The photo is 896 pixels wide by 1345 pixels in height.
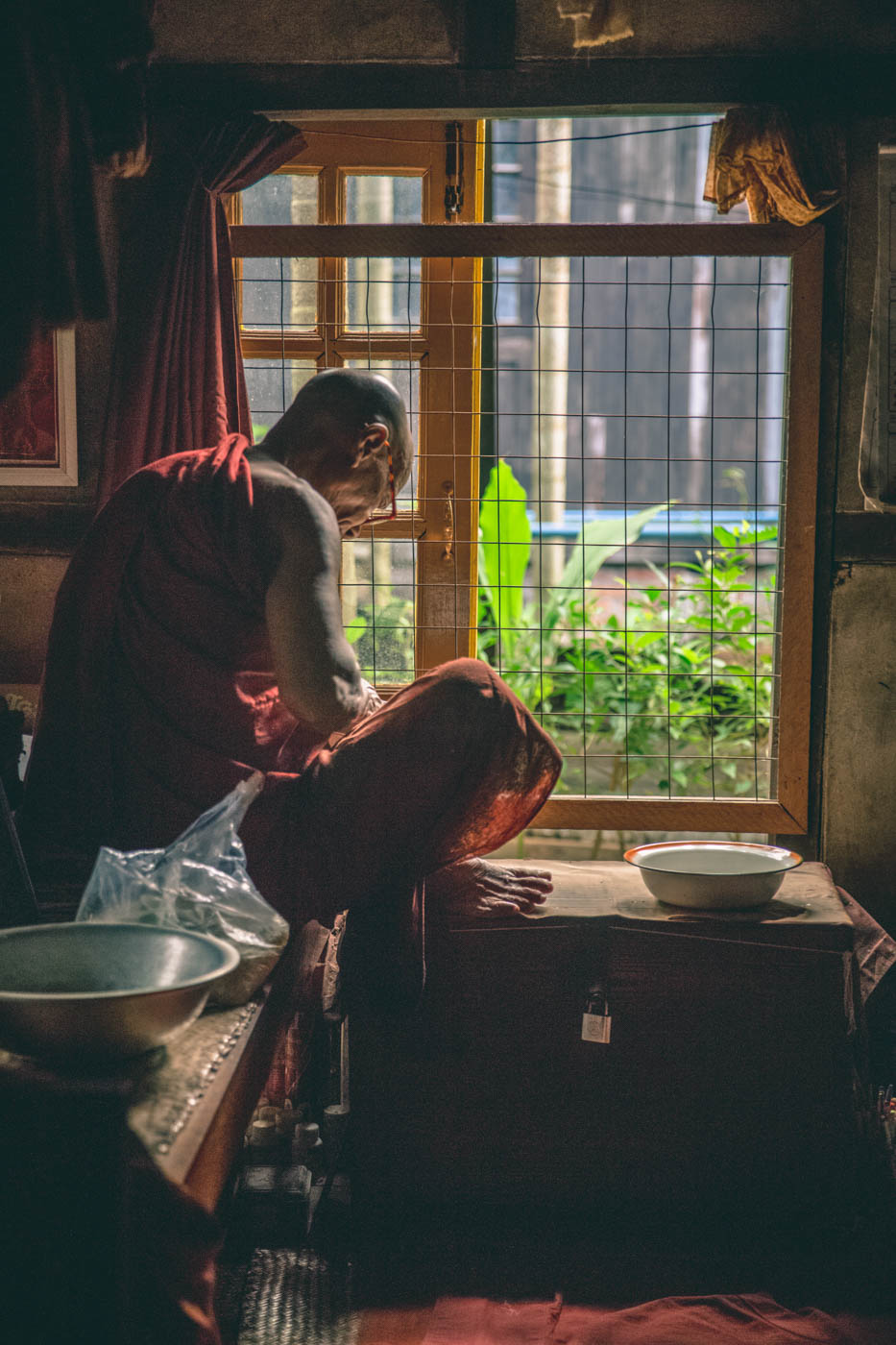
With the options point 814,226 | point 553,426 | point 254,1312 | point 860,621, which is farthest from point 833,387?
point 553,426

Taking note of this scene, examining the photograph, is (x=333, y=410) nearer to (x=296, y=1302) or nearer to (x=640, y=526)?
(x=296, y=1302)

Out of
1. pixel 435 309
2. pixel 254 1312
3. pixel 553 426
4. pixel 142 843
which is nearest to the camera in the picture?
pixel 254 1312

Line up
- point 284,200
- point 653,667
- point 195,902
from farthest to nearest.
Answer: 1. point 653,667
2. point 284,200
3. point 195,902

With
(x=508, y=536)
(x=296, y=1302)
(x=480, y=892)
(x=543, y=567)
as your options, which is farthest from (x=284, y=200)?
(x=296, y=1302)

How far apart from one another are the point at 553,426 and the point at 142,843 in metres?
9.22

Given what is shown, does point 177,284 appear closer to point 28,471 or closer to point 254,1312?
point 28,471

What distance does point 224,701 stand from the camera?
85.8 inches

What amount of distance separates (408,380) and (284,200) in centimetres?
58

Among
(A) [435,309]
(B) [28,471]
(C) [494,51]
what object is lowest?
(B) [28,471]

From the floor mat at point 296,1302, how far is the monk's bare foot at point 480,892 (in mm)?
678

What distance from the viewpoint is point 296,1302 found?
202cm

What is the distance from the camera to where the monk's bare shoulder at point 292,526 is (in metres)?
2.11

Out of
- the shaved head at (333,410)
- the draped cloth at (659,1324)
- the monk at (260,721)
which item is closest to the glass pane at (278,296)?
the shaved head at (333,410)

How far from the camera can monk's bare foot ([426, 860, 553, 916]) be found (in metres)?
2.32
